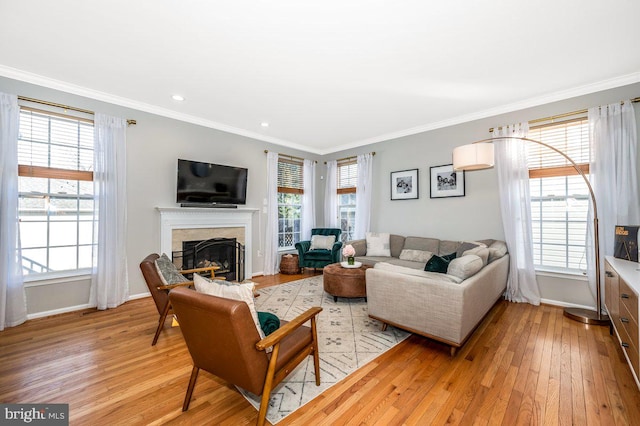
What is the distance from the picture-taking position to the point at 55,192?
3.38 meters

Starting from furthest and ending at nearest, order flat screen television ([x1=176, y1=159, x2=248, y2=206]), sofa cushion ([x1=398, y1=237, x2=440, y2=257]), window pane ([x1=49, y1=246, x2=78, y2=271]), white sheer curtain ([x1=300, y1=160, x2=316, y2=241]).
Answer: white sheer curtain ([x1=300, y1=160, x2=316, y2=241]) < sofa cushion ([x1=398, y1=237, x2=440, y2=257]) < flat screen television ([x1=176, y1=159, x2=248, y2=206]) < window pane ([x1=49, y1=246, x2=78, y2=271])

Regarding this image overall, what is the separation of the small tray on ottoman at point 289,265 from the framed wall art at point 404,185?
2.43 metres

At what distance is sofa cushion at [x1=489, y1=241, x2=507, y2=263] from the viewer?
3449 millimetres

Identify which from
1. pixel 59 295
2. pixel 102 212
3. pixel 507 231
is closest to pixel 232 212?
pixel 102 212

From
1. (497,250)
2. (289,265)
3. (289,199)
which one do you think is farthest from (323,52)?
(289,265)

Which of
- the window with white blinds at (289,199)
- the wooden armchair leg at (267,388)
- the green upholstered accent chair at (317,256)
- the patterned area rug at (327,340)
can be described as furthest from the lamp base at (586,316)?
the window with white blinds at (289,199)

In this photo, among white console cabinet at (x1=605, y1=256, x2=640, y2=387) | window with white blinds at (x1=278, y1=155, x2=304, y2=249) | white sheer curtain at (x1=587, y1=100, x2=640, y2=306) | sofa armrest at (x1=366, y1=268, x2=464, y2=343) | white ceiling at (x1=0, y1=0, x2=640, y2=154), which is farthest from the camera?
window with white blinds at (x1=278, y1=155, x2=304, y2=249)

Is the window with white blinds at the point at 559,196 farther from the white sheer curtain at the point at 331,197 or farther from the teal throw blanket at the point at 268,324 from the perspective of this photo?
the teal throw blanket at the point at 268,324

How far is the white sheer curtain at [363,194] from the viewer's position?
5.61 meters

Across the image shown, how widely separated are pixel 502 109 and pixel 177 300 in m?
4.81

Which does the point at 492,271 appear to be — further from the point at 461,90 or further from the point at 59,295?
the point at 59,295

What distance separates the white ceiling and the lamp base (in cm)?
278

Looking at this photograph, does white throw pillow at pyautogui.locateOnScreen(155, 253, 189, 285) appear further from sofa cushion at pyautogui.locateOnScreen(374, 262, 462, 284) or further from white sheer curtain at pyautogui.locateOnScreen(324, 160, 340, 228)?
white sheer curtain at pyautogui.locateOnScreen(324, 160, 340, 228)

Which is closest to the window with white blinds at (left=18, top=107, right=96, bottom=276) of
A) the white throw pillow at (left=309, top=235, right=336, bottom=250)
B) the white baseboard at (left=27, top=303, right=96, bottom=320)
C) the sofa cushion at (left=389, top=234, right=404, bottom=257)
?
the white baseboard at (left=27, top=303, right=96, bottom=320)
